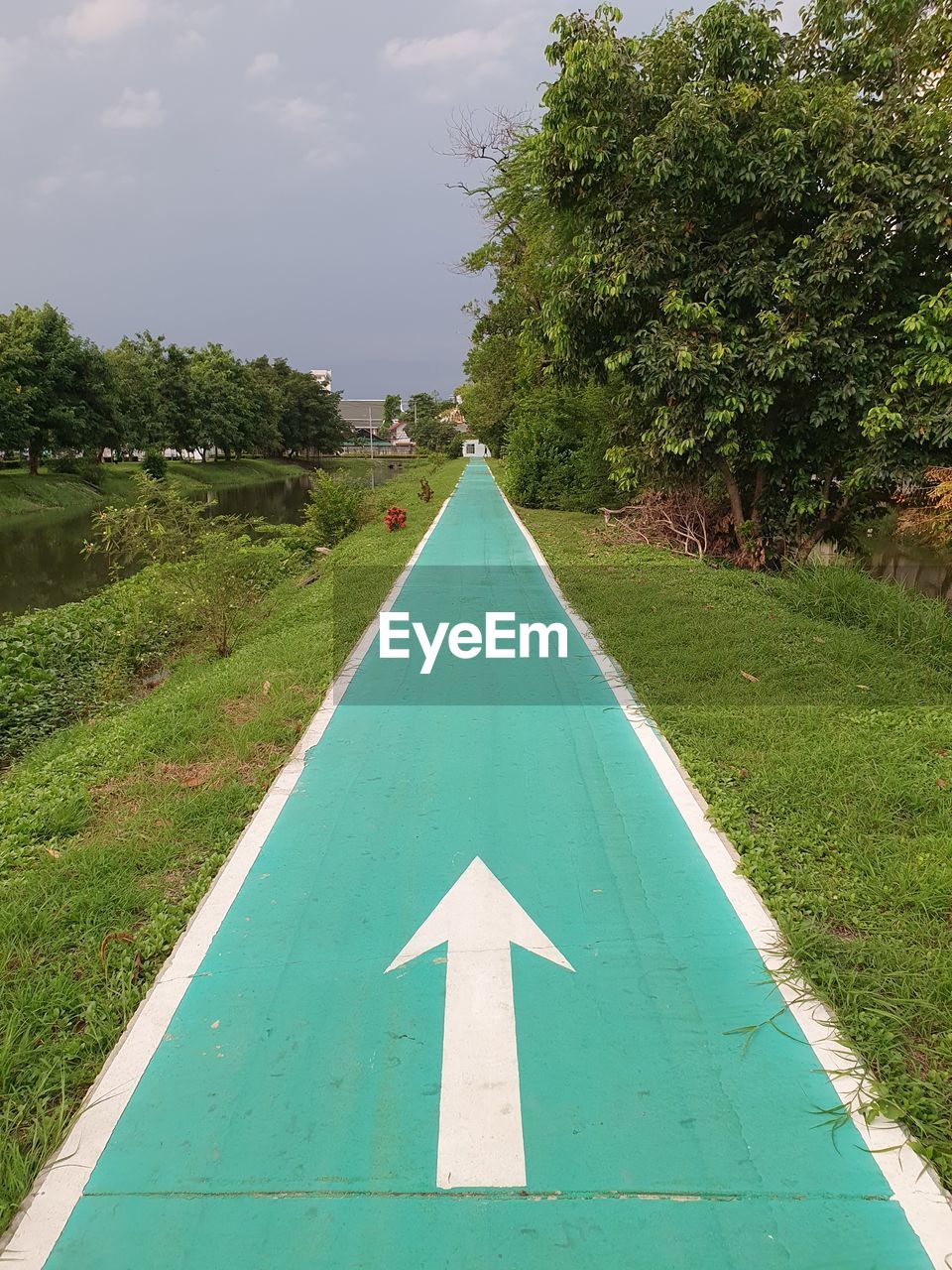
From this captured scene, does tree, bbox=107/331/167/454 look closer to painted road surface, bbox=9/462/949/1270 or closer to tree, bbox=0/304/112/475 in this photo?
tree, bbox=0/304/112/475

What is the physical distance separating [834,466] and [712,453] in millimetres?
1757

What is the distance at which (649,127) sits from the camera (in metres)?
9.56

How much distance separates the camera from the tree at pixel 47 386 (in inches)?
1051

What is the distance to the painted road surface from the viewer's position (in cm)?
194

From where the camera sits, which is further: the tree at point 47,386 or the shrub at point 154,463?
the shrub at point 154,463

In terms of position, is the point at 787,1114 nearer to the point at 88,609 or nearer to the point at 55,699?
the point at 55,699

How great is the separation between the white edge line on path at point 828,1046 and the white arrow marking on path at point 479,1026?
2.86ft

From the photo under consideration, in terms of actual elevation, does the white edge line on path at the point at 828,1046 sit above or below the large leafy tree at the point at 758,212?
below

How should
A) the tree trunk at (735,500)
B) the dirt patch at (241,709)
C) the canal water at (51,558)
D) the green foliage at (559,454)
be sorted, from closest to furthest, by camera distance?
the dirt patch at (241,709), the tree trunk at (735,500), the canal water at (51,558), the green foliage at (559,454)

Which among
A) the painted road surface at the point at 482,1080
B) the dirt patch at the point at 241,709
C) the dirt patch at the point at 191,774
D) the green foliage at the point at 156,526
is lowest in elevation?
the painted road surface at the point at 482,1080

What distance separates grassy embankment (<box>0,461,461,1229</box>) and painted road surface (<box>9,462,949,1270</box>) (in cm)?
25

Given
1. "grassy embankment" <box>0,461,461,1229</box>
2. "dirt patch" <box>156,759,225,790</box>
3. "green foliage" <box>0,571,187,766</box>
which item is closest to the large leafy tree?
"grassy embankment" <box>0,461,461,1229</box>

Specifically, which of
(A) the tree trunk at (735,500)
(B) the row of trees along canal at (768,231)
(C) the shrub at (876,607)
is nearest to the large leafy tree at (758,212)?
(B) the row of trees along canal at (768,231)

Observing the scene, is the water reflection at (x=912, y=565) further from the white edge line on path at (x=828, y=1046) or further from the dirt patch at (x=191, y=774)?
the dirt patch at (x=191, y=774)
